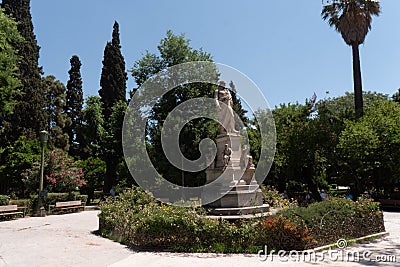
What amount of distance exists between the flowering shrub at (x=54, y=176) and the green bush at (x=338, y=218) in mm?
16458

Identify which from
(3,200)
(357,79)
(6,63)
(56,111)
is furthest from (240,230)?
(56,111)

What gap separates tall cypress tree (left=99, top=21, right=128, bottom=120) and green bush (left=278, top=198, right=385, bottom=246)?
25.9 metres

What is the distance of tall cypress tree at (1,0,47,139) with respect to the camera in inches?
1096

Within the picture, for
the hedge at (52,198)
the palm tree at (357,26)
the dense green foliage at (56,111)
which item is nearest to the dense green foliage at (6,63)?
the hedge at (52,198)

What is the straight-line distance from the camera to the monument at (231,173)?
10602 millimetres

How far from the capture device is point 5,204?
54.2 feet

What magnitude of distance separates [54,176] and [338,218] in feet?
58.1

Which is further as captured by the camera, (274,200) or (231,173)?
(274,200)

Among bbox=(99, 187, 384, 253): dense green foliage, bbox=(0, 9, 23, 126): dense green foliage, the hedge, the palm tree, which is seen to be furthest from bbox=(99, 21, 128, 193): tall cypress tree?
bbox=(99, 187, 384, 253): dense green foliage

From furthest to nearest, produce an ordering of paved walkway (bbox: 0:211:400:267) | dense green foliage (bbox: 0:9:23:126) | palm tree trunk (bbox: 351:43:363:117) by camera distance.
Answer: palm tree trunk (bbox: 351:43:363:117) < dense green foliage (bbox: 0:9:23:126) < paved walkway (bbox: 0:211:400:267)

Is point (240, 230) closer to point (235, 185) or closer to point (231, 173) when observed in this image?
point (235, 185)

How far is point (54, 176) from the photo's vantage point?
21016 mm

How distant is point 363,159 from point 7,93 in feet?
69.4

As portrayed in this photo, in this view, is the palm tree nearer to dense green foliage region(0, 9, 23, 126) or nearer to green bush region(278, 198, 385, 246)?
green bush region(278, 198, 385, 246)
